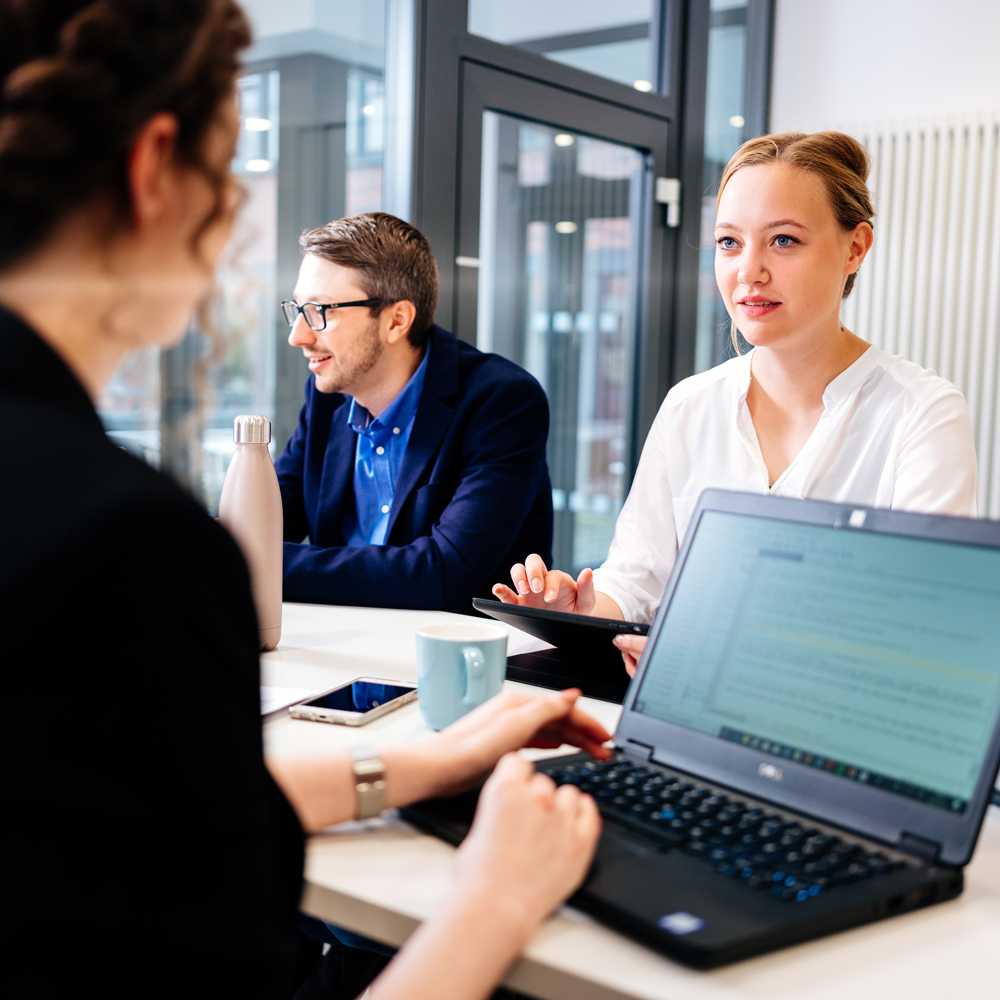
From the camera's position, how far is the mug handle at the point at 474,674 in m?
1.03

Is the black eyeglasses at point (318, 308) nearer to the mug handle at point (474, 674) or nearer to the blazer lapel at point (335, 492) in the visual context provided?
the blazer lapel at point (335, 492)

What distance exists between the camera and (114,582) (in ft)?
1.52


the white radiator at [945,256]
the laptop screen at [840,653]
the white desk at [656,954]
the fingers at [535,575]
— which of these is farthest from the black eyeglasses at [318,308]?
the white radiator at [945,256]

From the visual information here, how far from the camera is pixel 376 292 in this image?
2.22m

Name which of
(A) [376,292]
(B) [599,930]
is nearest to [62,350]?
(B) [599,930]

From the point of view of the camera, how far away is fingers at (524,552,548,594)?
1508 mm

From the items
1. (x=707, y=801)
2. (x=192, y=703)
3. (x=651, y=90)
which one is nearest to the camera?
(x=192, y=703)

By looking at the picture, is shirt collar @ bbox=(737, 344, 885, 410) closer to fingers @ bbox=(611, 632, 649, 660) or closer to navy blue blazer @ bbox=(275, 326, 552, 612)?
navy blue blazer @ bbox=(275, 326, 552, 612)

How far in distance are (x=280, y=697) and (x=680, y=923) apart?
0.62 meters

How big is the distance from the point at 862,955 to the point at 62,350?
1.89 ft

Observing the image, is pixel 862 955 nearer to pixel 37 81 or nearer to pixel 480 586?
pixel 37 81

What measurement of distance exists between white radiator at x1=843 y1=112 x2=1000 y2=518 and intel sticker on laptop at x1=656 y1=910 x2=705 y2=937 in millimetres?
3671

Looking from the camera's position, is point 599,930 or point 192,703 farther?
point 599,930

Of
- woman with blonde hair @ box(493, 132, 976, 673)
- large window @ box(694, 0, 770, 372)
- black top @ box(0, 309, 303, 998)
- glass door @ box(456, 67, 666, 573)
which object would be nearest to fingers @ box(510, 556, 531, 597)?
woman with blonde hair @ box(493, 132, 976, 673)
